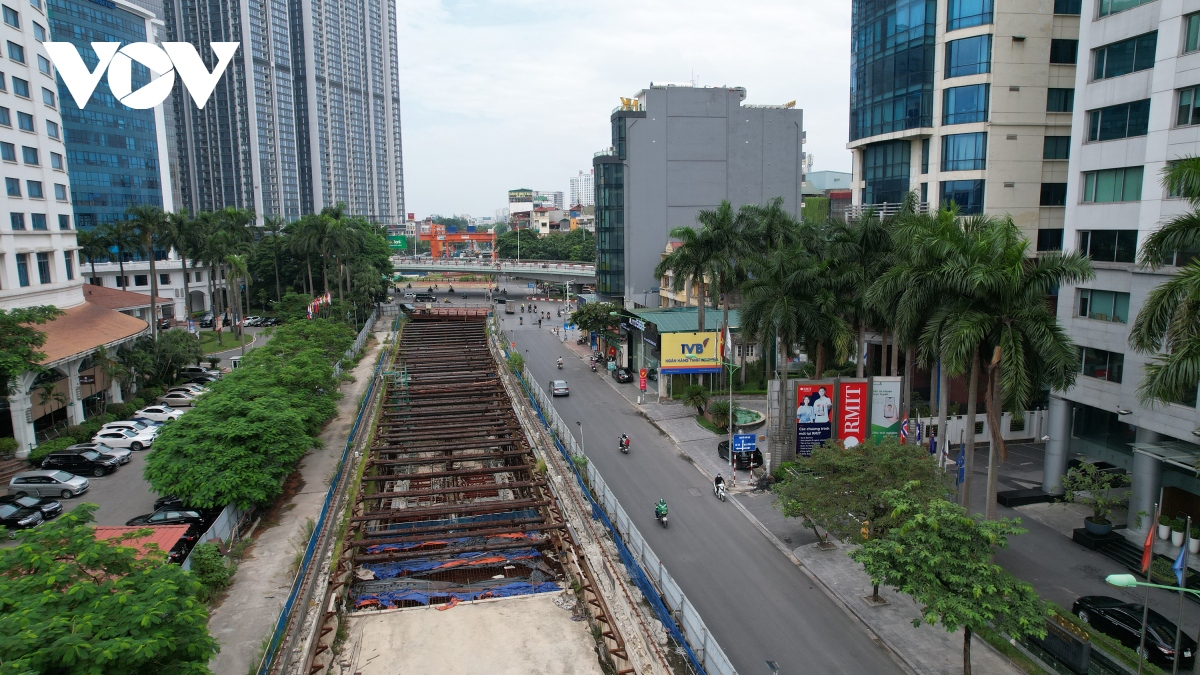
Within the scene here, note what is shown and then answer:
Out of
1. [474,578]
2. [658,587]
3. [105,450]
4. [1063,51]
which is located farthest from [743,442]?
[105,450]

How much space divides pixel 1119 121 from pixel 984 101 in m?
14.5

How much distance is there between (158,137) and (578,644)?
115 metres

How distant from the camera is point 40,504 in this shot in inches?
1247

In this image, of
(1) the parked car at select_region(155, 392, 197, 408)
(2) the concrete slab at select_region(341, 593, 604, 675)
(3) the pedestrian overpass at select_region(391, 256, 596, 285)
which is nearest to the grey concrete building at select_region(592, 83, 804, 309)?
(3) the pedestrian overpass at select_region(391, 256, 596, 285)

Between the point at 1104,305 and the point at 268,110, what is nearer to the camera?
the point at 1104,305

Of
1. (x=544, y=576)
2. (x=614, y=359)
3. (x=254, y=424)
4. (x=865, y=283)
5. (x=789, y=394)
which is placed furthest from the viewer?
(x=614, y=359)

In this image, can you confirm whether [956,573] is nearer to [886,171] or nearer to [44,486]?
[886,171]

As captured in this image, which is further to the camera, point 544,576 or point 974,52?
point 974,52

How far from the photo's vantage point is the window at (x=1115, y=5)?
30.2 metres

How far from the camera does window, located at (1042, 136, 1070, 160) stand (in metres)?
44.7

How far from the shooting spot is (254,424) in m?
30.0

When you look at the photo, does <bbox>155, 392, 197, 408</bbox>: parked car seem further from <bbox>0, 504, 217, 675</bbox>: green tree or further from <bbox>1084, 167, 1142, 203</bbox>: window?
<bbox>1084, 167, 1142, 203</bbox>: window

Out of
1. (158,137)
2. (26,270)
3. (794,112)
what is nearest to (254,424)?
(26,270)

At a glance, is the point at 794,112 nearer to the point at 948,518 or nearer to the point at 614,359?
the point at 614,359
